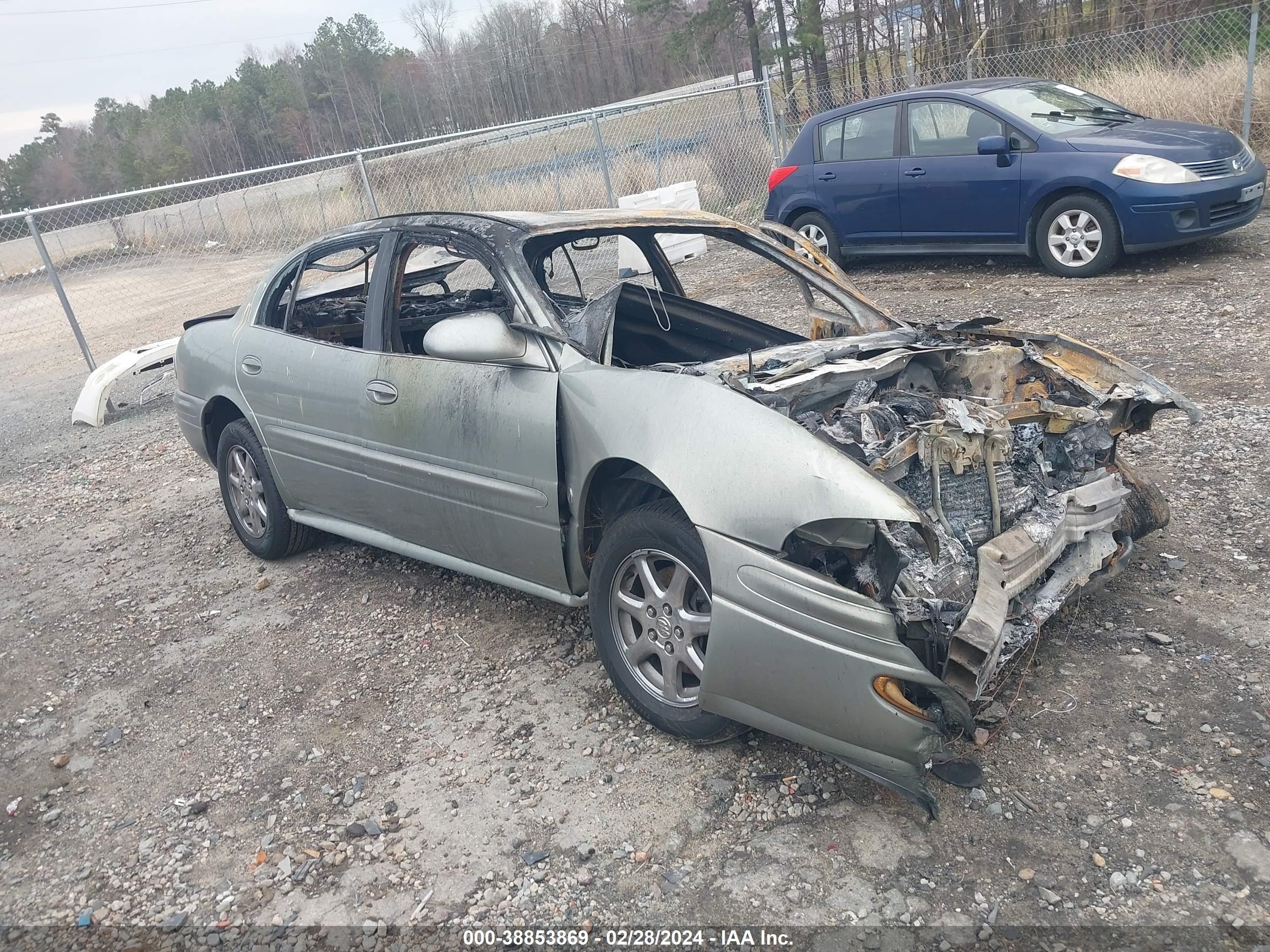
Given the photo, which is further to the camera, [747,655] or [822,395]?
[822,395]

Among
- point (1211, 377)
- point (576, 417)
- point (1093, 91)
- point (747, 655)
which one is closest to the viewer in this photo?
point (747, 655)

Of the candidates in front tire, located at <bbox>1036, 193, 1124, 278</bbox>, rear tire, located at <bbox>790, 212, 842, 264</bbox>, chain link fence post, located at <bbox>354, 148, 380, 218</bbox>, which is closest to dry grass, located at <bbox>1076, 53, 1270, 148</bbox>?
front tire, located at <bbox>1036, 193, 1124, 278</bbox>

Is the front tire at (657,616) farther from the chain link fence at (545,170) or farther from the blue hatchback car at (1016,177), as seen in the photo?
the chain link fence at (545,170)

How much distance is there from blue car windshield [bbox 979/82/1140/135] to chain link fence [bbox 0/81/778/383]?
471 centimetres

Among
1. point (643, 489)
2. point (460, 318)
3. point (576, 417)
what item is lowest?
point (643, 489)

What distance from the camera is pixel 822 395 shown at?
3445mm

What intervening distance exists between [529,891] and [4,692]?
298cm

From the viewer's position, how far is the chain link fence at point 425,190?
1292 centimetres

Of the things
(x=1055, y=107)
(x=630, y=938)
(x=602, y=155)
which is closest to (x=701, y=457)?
(x=630, y=938)

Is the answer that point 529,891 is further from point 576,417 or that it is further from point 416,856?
point 576,417

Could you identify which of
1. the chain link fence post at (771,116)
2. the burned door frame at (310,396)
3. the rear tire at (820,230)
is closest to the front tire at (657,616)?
the burned door frame at (310,396)

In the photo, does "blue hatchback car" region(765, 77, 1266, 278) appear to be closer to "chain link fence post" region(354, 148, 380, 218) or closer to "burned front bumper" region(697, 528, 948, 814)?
Result: "chain link fence post" region(354, 148, 380, 218)

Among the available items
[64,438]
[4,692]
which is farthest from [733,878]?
[64,438]

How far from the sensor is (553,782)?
3.21m
